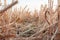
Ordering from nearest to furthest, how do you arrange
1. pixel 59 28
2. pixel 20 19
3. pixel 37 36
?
pixel 59 28 → pixel 37 36 → pixel 20 19

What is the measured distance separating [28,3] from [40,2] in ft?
0.58

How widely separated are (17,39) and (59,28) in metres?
0.33

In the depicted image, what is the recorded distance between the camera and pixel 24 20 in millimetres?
2209

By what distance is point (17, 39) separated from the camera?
1.28 m

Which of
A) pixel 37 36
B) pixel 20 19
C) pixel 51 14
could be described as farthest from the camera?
pixel 20 19

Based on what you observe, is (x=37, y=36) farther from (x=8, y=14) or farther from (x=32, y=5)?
(x=32, y=5)

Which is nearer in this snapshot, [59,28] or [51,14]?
[59,28]

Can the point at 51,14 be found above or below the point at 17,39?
above

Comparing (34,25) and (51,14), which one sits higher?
(51,14)

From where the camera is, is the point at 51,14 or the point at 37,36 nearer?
the point at 37,36

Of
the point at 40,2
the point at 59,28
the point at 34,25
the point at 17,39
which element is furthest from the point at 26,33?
the point at 40,2

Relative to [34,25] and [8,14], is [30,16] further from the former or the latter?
[8,14]

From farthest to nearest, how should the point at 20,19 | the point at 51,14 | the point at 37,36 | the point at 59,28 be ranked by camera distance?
the point at 20,19, the point at 51,14, the point at 37,36, the point at 59,28

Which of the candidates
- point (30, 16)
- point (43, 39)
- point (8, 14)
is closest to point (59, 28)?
point (43, 39)
